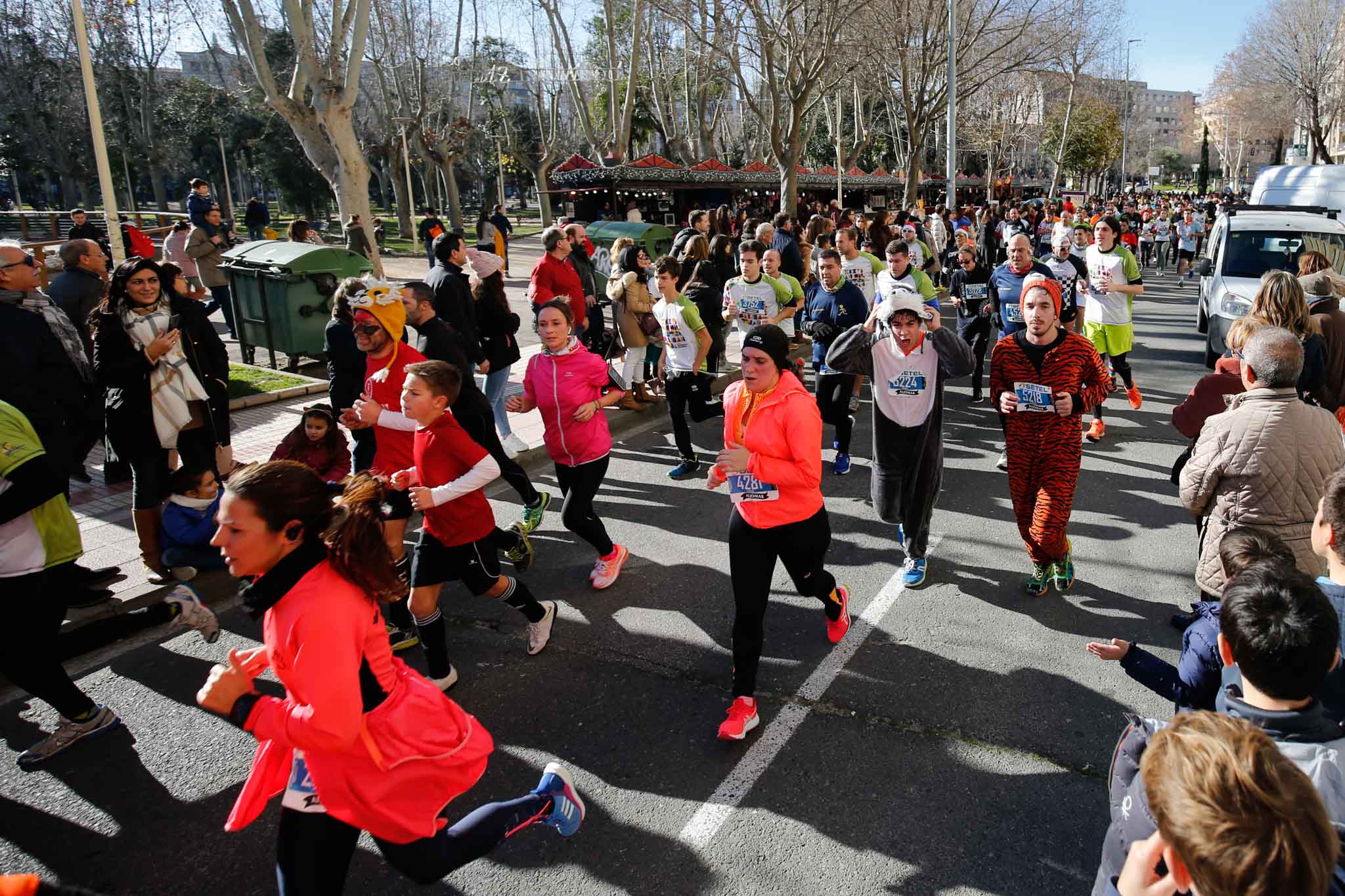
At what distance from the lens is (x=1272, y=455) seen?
134 inches

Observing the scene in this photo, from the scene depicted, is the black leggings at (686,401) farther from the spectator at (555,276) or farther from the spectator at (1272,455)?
the spectator at (1272,455)

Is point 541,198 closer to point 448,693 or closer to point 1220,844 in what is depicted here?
point 448,693

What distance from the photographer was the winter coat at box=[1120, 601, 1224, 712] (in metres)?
2.57

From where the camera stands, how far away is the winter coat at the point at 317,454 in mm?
5039

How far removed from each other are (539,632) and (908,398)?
7.89 ft

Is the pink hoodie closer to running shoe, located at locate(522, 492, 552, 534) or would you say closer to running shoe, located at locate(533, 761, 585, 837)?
running shoe, located at locate(522, 492, 552, 534)

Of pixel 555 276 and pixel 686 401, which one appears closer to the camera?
pixel 686 401

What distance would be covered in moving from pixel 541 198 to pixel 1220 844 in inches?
1277

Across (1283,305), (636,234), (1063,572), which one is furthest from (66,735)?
(636,234)

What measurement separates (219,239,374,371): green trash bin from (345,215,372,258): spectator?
389 centimetres

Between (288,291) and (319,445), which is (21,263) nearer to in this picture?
(319,445)

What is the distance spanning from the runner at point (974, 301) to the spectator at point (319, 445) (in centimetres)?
649

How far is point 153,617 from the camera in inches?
163

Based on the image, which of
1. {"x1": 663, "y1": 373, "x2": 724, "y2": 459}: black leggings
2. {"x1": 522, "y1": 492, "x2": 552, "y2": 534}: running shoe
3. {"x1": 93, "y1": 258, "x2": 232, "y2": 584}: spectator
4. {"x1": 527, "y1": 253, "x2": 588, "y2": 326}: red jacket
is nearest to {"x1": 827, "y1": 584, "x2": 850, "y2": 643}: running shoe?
{"x1": 522, "y1": 492, "x2": 552, "y2": 534}: running shoe
